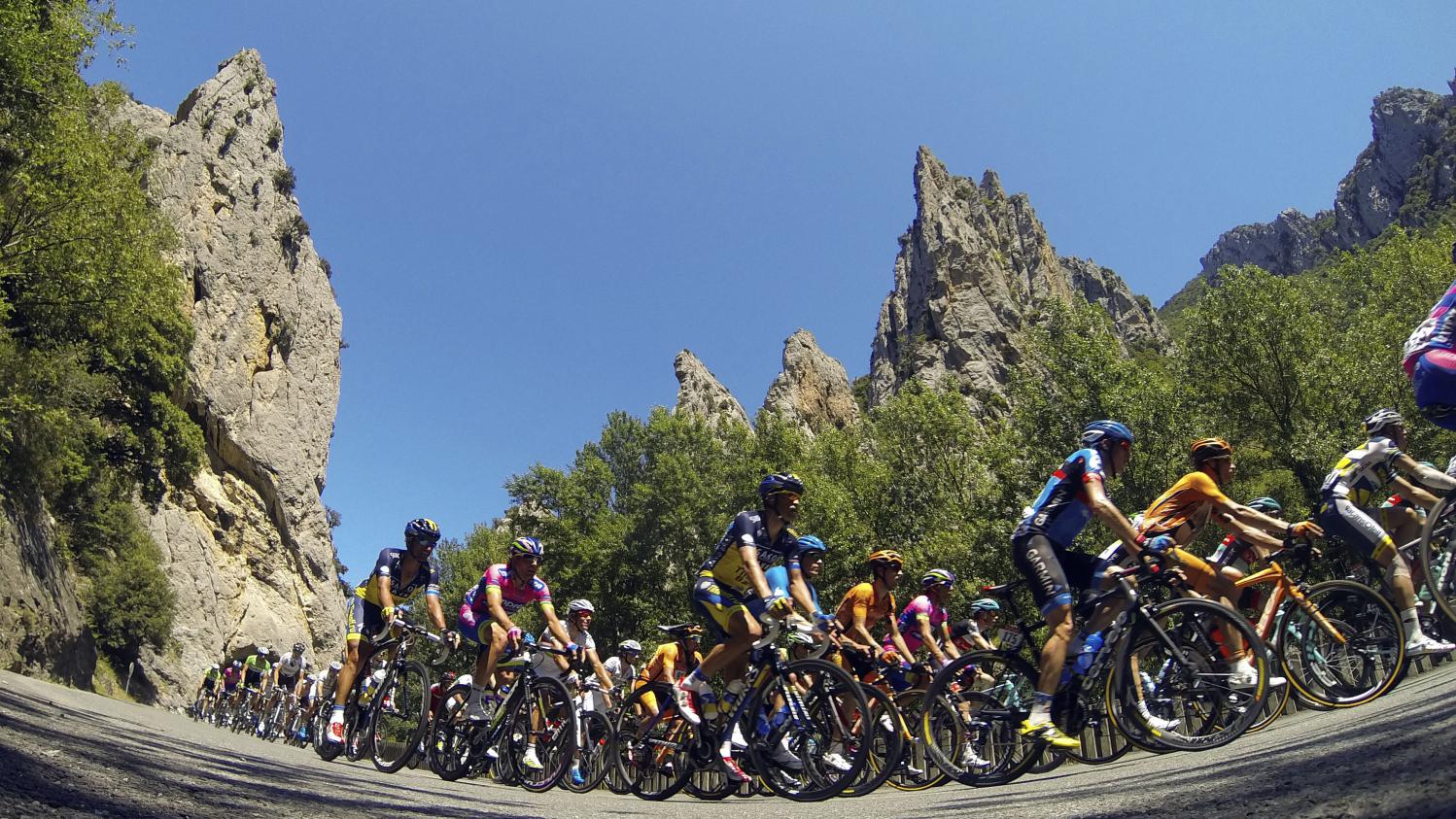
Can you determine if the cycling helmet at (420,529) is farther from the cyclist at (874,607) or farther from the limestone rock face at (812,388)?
the limestone rock face at (812,388)

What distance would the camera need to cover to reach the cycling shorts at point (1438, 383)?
387cm

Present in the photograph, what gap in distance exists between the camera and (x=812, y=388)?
273ft

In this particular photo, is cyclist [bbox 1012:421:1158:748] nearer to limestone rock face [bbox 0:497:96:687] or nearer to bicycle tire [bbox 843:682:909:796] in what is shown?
bicycle tire [bbox 843:682:909:796]

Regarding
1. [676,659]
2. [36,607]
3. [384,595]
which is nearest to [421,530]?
[384,595]

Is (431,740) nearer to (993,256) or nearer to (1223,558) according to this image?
(1223,558)

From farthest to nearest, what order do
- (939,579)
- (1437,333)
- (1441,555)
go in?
(939,579) → (1441,555) → (1437,333)

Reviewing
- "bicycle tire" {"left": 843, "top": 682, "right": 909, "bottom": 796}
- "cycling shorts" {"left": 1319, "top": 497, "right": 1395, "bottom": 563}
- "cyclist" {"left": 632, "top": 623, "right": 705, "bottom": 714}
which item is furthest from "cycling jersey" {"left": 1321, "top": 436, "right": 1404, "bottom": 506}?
"cyclist" {"left": 632, "top": 623, "right": 705, "bottom": 714}

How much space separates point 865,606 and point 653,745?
9.15 feet

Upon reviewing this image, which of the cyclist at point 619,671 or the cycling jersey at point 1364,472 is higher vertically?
the cycling jersey at point 1364,472

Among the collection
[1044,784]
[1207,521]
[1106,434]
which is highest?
[1106,434]

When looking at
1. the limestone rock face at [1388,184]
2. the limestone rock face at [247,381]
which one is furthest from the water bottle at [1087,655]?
the limestone rock face at [1388,184]

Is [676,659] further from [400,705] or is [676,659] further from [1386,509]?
[1386,509]

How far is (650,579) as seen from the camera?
113ft

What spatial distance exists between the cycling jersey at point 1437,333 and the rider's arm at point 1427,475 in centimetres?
135
